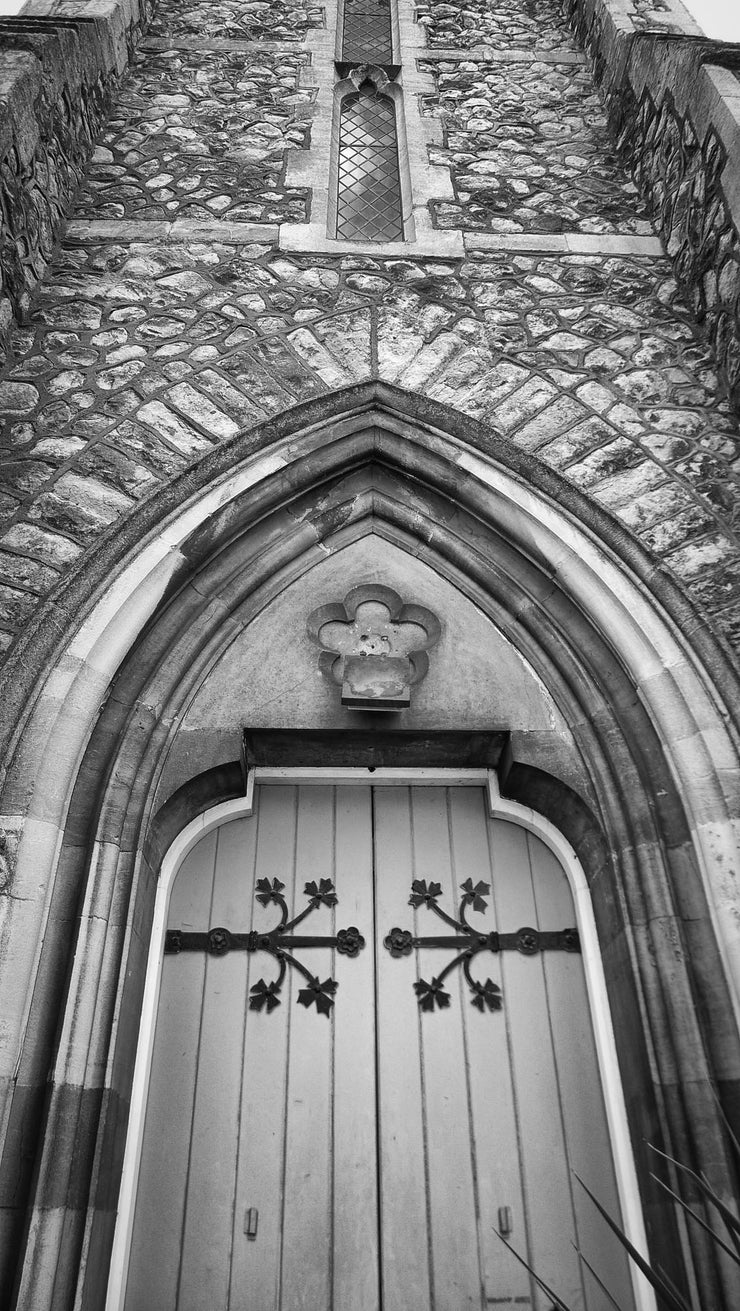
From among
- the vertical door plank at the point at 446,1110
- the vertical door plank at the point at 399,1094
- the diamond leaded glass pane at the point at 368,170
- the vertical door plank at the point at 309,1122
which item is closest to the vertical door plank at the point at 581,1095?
the vertical door plank at the point at 446,1110

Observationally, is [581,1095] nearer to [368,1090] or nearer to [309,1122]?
[368,1090]

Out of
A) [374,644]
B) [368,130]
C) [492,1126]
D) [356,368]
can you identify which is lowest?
[492,1126]

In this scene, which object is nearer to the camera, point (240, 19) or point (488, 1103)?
point (488, 1103)

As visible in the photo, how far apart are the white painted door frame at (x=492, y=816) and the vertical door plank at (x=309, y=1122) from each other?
0.76 ft

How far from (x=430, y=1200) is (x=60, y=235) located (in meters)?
3.99

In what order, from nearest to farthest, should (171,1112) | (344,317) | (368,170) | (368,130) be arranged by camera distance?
(171,1112), (344,317), (368,170), (368,130)

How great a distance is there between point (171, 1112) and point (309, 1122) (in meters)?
0.42

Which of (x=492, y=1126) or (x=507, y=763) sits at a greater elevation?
(x=507, y=763)

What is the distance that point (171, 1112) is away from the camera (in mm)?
2793

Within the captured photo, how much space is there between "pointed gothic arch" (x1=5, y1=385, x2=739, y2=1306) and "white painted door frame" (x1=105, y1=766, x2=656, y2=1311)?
0.25 ft

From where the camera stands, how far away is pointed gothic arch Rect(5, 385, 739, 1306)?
2.47m

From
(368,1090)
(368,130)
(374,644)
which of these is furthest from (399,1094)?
(368,130)

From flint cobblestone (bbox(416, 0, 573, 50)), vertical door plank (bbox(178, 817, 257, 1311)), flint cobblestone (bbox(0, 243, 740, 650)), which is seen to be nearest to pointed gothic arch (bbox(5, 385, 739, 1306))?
flint cobblestone (bbox(0, 243, 740, 650))

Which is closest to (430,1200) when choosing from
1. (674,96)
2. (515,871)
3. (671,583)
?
(515,871)
